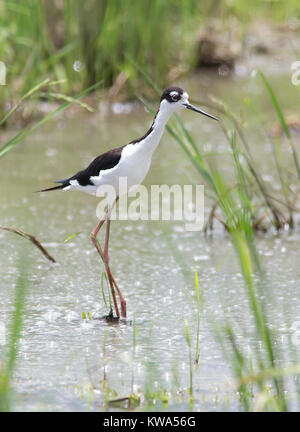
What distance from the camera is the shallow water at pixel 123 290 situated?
3037mm

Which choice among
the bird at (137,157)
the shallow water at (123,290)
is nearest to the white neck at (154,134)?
the bird at (137,157)

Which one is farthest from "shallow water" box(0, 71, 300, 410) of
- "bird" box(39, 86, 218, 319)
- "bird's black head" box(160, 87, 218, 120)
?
"bird's black head" box(160, 87, 218, 120)

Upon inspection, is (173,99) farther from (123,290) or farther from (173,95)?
(123,290)

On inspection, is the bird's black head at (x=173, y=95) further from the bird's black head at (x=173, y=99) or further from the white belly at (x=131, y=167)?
the white belly at (x=131, y=167)

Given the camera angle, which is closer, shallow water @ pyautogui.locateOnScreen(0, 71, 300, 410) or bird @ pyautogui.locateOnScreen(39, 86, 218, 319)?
shallow water @ pyautogui.locateOnScreen(0, 71, 300, 410)

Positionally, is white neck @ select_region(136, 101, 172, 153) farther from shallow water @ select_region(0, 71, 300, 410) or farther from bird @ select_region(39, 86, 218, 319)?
shallow water @ select_region(0, 71, 300, 410)

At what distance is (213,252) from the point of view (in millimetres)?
4668

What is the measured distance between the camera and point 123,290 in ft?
13.5

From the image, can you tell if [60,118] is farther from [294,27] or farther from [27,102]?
[294,27]

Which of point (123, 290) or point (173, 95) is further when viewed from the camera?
point (123, 290)

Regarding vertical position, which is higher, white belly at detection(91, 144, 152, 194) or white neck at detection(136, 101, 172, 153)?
white neck at detection(136, 101, 172, 153)

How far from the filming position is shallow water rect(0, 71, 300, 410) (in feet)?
9.96

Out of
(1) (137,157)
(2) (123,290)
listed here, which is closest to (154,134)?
(1) (137,157)

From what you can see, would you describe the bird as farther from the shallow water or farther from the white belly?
the shallow water
